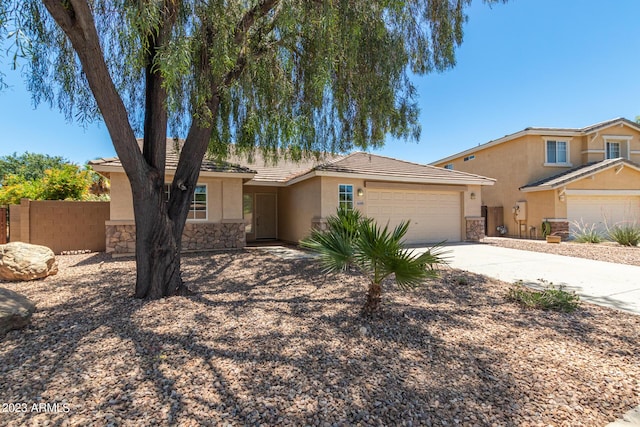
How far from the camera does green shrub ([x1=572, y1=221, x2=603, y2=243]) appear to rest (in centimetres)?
1362

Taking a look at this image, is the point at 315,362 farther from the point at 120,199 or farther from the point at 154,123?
the point at 120,199

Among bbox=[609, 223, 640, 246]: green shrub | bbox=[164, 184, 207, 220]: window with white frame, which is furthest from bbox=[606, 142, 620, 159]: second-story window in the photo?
bbox=[164, 184, 207, 220]: window with white frame

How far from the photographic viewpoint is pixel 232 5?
547 centimetres

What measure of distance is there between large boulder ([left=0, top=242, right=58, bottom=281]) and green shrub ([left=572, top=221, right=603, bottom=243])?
64.1 feet

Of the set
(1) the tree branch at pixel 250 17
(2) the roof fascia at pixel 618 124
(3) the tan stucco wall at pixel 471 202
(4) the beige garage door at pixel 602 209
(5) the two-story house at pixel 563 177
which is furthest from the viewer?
(2) the roof fascia at pixel 618 124

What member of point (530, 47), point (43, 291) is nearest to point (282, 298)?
point (43, 291)

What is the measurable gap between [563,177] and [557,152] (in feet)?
8.63

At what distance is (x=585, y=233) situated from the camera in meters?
14.8

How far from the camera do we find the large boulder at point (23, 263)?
6.62 m

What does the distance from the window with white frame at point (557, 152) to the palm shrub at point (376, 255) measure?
1855 cm

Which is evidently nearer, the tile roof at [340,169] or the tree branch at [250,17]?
the tree branch at [250,17]

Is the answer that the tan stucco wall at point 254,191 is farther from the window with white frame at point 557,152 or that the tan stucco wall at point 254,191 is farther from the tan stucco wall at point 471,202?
the window with white frame at point 557,152

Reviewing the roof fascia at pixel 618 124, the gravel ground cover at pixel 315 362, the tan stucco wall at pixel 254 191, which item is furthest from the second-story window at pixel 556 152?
the gravel ground cover at pixel 315 362

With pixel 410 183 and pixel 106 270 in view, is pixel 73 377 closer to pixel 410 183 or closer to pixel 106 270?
pixel 106 270
